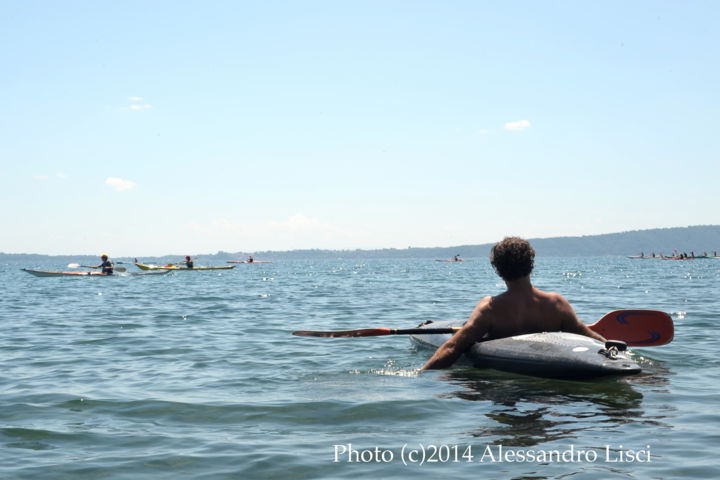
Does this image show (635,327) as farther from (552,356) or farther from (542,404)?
(542,404)

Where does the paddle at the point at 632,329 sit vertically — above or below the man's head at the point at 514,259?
below

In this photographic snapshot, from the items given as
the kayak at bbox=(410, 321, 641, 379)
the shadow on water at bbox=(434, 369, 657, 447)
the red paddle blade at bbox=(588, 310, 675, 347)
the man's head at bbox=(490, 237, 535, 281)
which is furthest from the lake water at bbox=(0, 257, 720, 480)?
the man's head at bbox=(490, 237, 535, 281)

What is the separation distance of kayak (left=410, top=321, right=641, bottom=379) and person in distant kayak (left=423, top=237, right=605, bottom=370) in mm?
134

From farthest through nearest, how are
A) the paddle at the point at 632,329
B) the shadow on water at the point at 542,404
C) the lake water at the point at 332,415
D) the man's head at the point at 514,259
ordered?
the paddle at the point at 632,329 < the man's head at the point at 514,259 < the shadow on water at the point at 542,404 < the lake water at the point at 332,415

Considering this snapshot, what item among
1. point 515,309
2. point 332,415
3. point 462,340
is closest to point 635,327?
point 515,309

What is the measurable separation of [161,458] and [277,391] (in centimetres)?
238

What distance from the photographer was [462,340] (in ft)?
22.5

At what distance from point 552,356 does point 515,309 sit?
0.64m

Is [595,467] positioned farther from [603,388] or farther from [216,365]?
[216,365]

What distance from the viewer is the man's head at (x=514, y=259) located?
6.31 metres

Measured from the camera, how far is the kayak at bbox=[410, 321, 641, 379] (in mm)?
5938

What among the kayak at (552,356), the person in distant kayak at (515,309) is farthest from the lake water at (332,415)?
the person in distant kayak at (515,309)

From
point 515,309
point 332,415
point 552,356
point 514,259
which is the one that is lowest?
point 332,415

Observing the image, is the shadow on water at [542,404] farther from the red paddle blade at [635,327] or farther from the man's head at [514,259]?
the red paddle blade at [635,327]
